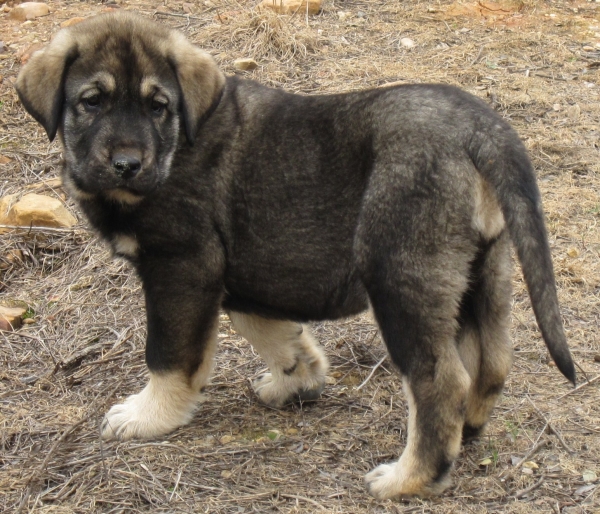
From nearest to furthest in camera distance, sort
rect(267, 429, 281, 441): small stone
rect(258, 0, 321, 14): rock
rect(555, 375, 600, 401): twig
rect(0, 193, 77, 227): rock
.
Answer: rect(267, 429, 281, 441): small stone, rect(555, 375, 600, 401): twig, rect(0, 193, 77, 227): rock, rect(258, 0, 321, 14): rock

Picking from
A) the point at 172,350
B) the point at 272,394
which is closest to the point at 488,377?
the point at 272,394

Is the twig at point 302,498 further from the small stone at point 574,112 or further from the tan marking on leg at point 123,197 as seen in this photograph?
the small stone at point 574,112

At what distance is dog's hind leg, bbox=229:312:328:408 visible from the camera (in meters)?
5.34

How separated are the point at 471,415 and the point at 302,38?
6.31 metres

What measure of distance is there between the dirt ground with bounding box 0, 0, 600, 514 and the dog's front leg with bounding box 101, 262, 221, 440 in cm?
13

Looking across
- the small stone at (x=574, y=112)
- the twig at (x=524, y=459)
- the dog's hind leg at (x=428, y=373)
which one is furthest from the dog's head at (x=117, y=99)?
the small stone at (x=574, y=112)

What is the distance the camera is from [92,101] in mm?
4594

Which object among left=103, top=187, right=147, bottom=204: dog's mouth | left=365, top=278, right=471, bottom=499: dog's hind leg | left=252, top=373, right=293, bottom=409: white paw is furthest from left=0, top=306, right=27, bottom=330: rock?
left=365, top=278, right=471, bottom=499: dog's hind leg

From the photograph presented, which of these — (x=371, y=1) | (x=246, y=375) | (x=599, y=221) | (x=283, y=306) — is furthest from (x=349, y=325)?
(x=371, y=1)

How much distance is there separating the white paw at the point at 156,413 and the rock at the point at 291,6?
259 inches

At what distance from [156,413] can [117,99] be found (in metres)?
1.73

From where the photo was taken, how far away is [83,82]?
4.59 meters

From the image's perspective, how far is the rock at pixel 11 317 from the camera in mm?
6408

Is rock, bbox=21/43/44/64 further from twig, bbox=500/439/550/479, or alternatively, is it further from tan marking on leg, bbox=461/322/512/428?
Result: twig, bbox=500/439/550/479
